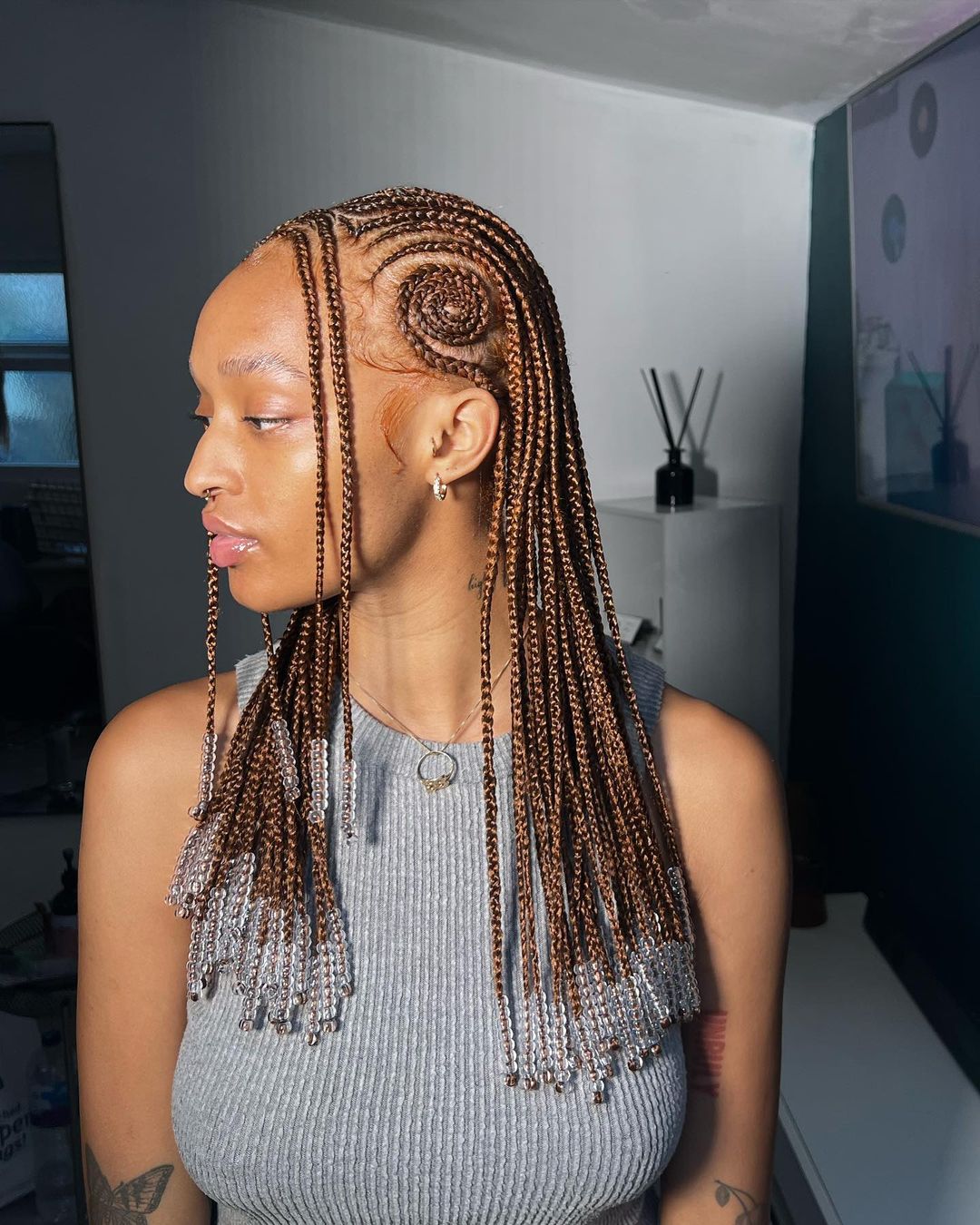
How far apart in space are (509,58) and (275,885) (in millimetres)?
2370

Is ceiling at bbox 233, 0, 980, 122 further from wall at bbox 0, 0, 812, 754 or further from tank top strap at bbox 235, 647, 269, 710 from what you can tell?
tank top strap at bbox 235, 647, 269, 710

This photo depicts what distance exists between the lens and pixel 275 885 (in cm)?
94

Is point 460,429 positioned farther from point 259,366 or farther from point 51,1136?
point 51,1136

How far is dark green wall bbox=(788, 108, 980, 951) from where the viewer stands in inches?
80.7

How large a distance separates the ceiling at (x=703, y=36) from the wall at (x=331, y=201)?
103mm

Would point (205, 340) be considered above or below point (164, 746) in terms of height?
above

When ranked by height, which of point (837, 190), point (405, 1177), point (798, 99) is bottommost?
point (405, 1177)

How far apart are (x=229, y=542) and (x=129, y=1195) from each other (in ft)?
1.93

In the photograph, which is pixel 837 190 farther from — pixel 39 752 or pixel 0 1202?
pixel 0 1202

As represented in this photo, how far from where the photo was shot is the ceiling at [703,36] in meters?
→ 1.91

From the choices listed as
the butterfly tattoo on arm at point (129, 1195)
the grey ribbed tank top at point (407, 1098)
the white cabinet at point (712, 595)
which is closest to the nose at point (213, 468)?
the grey ribbed tank top at point (407, 1098)

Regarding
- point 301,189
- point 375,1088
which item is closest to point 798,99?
point 301,189

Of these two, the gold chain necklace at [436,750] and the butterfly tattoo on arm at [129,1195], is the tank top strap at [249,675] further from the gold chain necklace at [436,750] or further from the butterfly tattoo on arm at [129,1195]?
the butterfly tattoo on arm at [129,1195]

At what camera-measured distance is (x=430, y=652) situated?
1.01 meters
